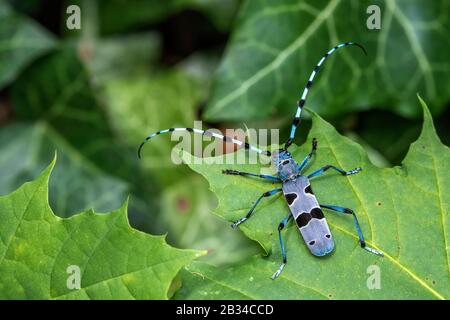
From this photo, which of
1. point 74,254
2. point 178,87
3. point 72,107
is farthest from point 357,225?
point 178,87

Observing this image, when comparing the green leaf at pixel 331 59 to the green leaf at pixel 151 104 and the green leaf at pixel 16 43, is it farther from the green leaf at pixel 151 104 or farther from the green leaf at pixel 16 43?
the green leaf at pixel 16 43

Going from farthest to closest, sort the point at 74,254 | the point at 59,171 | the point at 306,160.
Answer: the point at 59,171
the point at 306,160
the point at 74,254

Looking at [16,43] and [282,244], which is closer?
[282,244]

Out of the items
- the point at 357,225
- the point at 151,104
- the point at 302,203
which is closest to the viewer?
the point at 357,225

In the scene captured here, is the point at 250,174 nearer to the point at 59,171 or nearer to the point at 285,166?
the point at 285,166

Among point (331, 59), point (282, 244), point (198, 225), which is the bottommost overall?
point (198, 225)

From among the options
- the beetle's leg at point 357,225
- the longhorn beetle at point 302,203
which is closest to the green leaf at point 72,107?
the longhorn beetle at point 302,203

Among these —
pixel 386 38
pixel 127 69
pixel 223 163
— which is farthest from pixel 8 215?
pixel 127 69
